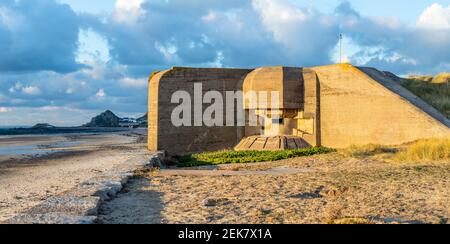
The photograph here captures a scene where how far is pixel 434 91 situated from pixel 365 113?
17.5 ft

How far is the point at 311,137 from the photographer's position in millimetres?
20125

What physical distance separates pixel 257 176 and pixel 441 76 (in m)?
16.4

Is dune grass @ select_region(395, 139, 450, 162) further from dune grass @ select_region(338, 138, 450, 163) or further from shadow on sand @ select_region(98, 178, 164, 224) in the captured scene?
shadow on sand @ select_region(98, 178, 164, 224)

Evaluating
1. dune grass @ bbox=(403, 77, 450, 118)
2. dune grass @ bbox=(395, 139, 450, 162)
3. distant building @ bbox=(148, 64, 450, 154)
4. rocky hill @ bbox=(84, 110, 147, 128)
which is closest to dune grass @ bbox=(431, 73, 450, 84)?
dune grass @ bbox=(403, 77, 450, 118)

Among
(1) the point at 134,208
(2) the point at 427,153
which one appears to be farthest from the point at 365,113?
(1) the point at 134,208

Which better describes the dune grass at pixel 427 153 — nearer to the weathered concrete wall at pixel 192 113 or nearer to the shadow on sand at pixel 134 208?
the shadow on sand at pixel 134 208

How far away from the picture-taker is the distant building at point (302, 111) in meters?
17.4

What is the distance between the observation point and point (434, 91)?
70.5 feet

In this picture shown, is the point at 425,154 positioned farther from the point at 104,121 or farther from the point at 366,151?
the point at 104,121

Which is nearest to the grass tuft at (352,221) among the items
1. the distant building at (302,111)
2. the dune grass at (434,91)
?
the distant building at (302,111)

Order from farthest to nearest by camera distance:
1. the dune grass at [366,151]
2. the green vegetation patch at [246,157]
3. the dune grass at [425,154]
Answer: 1. the green vegetation patch at [246,157]
2. the dune grass at [366,151]
3. the dune grass at [425,154]

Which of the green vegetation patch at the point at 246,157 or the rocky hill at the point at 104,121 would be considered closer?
the green vegetation patch at the point at 246,157
